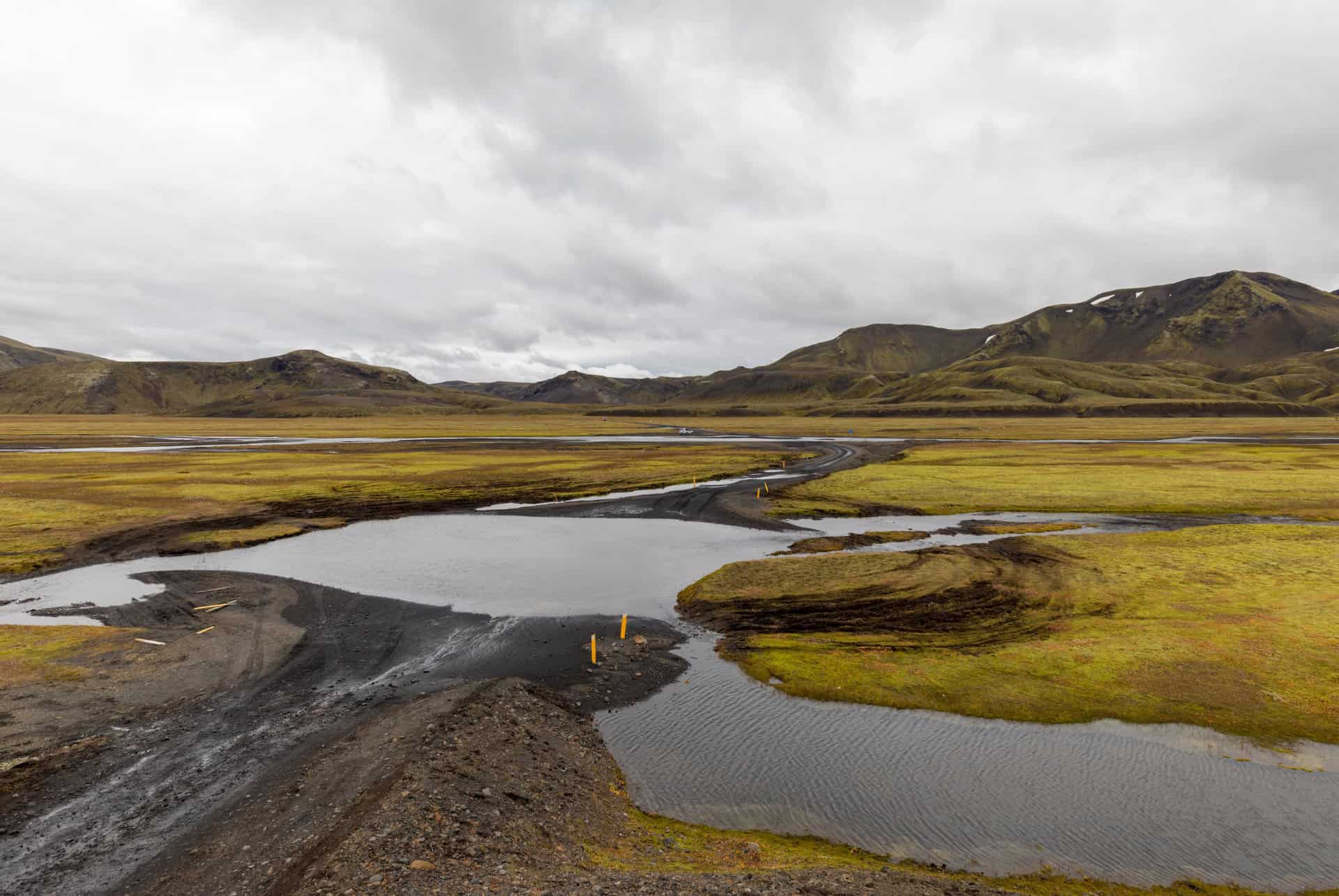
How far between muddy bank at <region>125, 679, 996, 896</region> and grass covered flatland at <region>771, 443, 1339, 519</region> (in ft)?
128

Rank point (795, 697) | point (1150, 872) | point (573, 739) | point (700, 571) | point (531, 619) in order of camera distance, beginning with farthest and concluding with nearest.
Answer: point (700, 571) < point (531, 619) < point (795, 697) < point (573, 739) < point (1150, 872)

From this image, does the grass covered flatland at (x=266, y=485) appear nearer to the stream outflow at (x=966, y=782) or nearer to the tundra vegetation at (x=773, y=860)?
the stream outflow at (x=966, y=782)

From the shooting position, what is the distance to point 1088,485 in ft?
211

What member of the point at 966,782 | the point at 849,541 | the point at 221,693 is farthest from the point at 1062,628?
the point at 221,693

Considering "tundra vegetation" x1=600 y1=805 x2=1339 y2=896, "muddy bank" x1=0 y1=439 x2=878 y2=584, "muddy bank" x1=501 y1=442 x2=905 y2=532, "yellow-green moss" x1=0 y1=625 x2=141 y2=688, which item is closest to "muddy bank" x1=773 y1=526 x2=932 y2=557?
"muddy bank" x1=501 y1=442 x2=905 y2=532

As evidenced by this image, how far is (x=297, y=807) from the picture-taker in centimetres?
1405

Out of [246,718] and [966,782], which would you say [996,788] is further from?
[246,718]

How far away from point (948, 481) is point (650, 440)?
3264 inches

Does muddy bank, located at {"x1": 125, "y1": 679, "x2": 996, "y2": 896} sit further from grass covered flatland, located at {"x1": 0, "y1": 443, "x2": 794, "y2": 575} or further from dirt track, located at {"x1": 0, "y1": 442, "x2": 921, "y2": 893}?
grass covered flatland, located at {"x1": 0, "y1": 443, "x2": 794, "y2": 575}

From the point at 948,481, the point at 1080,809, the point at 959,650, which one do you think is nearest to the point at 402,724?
the point at 1080,809

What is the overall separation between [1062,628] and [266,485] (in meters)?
→ 74.1

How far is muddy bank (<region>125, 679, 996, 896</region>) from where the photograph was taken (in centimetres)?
1137

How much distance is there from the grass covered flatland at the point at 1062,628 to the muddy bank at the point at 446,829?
29.5 ft

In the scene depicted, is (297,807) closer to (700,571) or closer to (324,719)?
(324,719)
